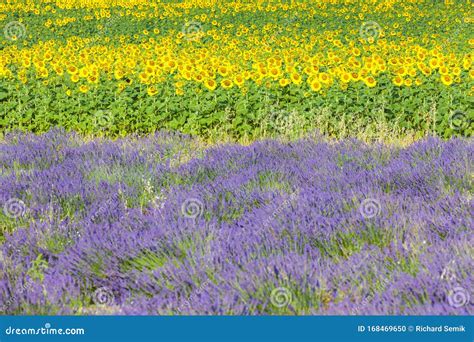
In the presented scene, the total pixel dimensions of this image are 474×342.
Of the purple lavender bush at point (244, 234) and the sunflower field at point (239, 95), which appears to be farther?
the sunflower field at point (239, 95)

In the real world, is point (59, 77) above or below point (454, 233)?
below

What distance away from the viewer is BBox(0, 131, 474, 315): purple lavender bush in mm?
3221

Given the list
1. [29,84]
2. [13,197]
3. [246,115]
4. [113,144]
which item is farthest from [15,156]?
[29,84]

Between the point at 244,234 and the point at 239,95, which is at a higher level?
the point at 244,234

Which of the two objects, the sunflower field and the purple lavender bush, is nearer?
the purple lavender bush

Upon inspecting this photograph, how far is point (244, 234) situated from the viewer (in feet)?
13.0

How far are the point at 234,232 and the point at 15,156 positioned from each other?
3.11 m

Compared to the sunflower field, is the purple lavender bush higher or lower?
higher

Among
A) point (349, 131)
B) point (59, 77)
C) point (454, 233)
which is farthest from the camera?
point (59, 77)

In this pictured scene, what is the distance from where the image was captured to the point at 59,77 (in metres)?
9.80

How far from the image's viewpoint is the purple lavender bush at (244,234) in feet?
10.6

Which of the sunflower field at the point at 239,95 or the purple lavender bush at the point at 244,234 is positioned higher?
the purple lavender bush at the point at 244,234

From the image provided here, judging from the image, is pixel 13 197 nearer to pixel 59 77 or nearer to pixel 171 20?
pixel 59 77

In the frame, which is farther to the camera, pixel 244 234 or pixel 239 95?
pixel 239 95
